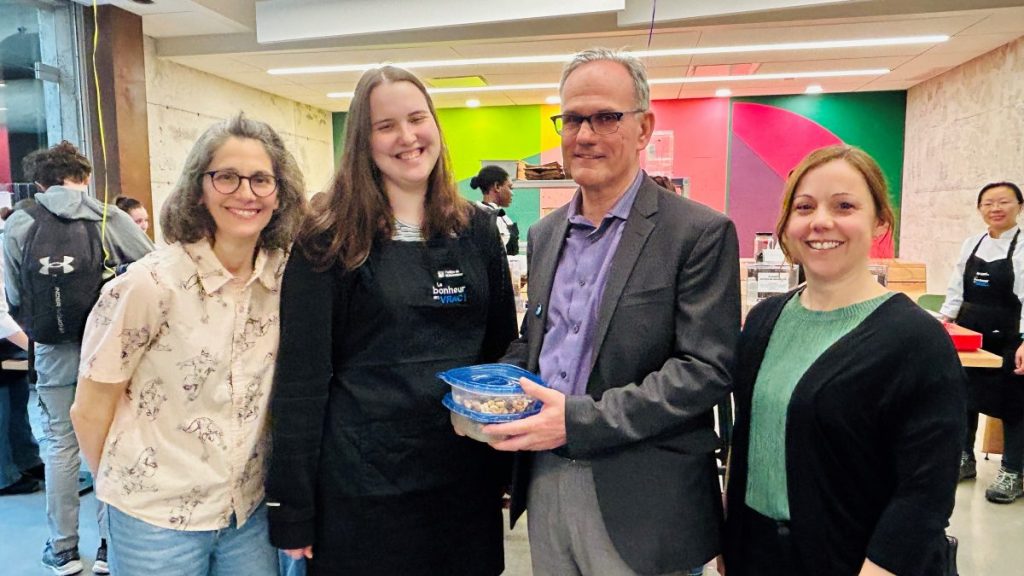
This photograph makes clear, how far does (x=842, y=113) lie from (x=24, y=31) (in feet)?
31.6

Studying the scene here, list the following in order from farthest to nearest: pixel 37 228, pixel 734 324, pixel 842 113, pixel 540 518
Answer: pixel 842 113 < pixel 37 228 < pixel 540 518 < pixel 734 324

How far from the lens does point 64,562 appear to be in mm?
2941

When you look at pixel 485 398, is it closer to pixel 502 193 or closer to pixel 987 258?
pixel 502 193

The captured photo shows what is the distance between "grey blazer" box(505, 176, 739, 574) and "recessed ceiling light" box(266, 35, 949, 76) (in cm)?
498

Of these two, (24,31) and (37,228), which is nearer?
(37,228)

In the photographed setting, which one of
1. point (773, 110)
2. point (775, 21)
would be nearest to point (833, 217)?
point (775, 21)

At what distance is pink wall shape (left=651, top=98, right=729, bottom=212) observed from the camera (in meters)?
9.37

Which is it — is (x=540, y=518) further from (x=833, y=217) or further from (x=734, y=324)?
(x=833, y=217)

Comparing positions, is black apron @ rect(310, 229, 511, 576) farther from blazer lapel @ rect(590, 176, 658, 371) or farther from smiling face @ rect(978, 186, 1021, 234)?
smiling face @ rect(978, 186, 1021, 234)

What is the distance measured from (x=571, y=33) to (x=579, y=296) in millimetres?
5306

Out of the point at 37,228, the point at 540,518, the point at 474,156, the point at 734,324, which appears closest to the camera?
the point at 734,324

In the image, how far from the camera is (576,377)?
1.39 metres

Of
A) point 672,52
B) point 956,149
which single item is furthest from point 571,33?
point 956,149

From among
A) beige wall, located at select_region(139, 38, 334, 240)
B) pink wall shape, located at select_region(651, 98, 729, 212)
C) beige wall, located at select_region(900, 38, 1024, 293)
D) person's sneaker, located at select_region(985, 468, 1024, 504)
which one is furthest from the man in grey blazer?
pink wall shape, located at select_region(651, 98, 729, 212)
